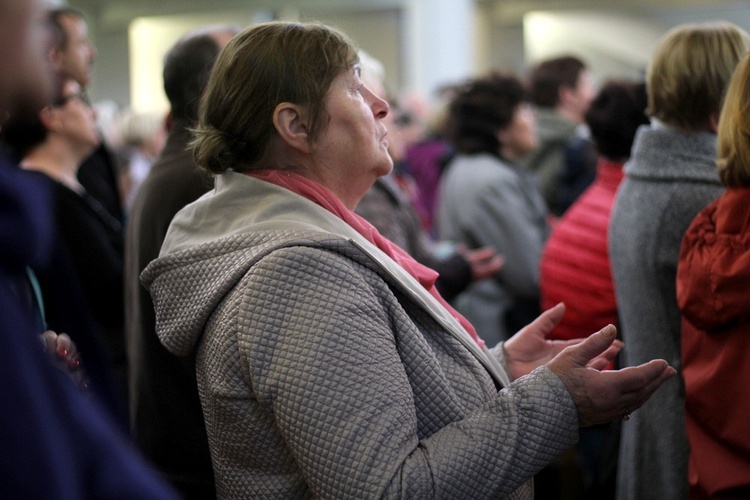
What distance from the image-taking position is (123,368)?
10.4 ft

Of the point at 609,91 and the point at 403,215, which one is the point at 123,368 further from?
the point at 609,91

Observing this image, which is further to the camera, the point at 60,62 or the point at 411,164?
the point at 411,164

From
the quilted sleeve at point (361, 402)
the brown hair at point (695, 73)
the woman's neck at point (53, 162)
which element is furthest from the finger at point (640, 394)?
the woman's neck at point (53, 162)

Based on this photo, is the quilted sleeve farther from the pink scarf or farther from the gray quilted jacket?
the pink scarf

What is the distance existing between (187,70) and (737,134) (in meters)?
1.41

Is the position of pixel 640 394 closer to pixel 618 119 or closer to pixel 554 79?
pixel 618 119

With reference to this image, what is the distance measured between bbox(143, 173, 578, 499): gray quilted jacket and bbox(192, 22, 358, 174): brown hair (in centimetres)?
6

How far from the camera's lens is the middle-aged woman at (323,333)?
54.6 inches

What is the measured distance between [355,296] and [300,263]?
10 centimetres

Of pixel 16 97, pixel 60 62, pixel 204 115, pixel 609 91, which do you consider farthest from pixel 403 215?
pixel 16 97

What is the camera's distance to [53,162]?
10.7 feet

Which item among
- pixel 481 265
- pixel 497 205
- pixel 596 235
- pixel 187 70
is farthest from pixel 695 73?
pixel 497 205

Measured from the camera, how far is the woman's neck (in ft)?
10.6

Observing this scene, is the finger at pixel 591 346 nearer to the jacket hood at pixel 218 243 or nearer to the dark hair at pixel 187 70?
the jacket hood at pixel 218 243
